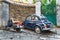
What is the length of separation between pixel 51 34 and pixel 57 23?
187 cm

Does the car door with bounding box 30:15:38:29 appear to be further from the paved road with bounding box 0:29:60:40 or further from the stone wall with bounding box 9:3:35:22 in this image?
the stone wall with bounding box 9:3:35:22

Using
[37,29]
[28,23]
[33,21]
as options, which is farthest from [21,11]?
[37,29]

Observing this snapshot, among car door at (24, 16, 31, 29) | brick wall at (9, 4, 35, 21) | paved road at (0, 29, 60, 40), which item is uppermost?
brick wall at (9, 4, 35, 21)

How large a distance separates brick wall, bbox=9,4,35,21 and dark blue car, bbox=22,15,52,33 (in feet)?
1.08

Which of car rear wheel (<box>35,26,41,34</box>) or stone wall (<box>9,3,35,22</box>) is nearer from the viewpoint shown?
car rear wheel (<box>35,26,41,34</box>)

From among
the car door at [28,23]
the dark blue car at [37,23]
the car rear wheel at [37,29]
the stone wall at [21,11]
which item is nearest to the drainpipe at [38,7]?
the stone wall at [21,11]

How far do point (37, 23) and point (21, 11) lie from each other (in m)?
1.44

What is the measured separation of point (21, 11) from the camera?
12953 mm

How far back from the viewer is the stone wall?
12831mm

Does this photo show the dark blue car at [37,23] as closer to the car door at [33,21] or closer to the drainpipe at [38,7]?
the car door at [33,21]

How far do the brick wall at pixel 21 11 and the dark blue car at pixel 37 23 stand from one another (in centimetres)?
33

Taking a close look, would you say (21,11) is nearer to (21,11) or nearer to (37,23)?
(21,11)

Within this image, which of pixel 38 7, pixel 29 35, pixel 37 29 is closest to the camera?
pixel 29 35

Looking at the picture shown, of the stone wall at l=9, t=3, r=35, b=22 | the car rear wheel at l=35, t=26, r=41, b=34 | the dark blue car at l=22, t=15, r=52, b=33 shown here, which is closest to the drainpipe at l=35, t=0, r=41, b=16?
the stone wall at l=9, t=3, r=35, b=22
